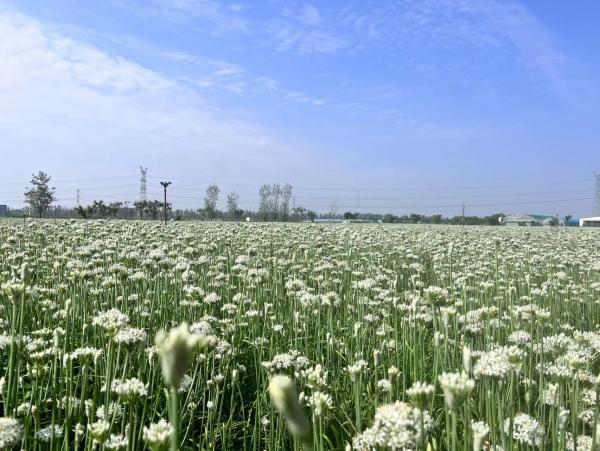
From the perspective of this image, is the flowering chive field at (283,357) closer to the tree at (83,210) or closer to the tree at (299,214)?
the tree at (83,210)

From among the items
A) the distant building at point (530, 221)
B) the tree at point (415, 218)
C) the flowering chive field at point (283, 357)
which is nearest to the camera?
→ the flowering chive field at point (283, 357)

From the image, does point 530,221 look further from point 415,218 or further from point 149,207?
point 149,207

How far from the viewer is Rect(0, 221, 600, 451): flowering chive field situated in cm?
212

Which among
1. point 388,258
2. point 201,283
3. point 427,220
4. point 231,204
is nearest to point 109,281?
point 201,283

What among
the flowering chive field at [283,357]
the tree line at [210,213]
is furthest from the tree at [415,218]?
the flowering chive field at [283,357]

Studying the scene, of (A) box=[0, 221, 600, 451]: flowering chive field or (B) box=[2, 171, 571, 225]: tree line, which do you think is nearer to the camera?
(A) box=[0, 221, 600, 451]: flowering chive field

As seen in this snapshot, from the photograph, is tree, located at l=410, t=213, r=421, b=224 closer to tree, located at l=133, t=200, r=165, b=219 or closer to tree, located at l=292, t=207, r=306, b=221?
tree, located at l=292, t=207, r=306, b=221

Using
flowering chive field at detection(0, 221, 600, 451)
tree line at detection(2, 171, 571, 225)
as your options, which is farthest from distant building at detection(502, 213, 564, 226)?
flowering chive field at detection(0, 221, 600, 451)

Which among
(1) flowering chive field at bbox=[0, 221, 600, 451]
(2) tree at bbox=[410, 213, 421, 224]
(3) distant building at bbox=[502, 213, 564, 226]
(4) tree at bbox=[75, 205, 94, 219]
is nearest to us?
(1) flowering chive field at bbox=[0, 221, 600, 451]

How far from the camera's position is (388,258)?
1102 cm

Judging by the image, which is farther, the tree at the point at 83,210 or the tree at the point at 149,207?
the tree at the point at 149,207

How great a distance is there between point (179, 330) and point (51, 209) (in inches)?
2183

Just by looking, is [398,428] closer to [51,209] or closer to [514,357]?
[514,357]

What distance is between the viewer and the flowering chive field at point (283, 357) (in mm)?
2125
